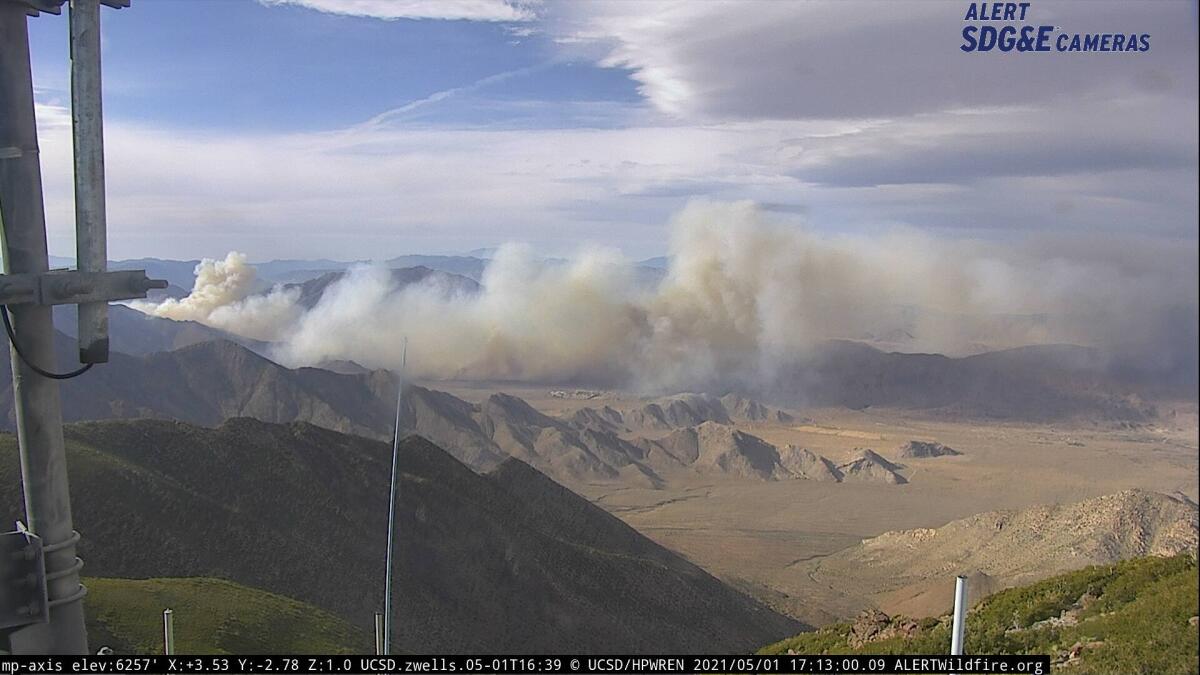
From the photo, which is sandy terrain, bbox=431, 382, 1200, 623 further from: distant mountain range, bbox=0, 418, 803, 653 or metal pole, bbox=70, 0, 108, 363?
metal pole, bbox=70, 0, 108, 363

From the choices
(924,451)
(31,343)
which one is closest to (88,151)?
(31,343)

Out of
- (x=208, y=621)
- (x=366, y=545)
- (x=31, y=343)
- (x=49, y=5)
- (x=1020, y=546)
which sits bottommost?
(x=1020, y=546)

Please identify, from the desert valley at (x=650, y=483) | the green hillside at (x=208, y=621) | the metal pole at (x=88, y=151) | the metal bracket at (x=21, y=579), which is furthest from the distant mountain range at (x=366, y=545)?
the metal pole at (x=88, y=151)

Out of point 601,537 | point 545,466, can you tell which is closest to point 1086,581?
point 601,537

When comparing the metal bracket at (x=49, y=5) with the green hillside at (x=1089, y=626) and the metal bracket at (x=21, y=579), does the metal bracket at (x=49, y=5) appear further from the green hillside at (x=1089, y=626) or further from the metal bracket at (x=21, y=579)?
the green hillside at (x=1089, y=626)

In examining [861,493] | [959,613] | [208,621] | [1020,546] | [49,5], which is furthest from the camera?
[861,493]

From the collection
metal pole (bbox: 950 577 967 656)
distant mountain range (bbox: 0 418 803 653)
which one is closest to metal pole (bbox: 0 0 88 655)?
metal pole (bbox: 950 577 967 656)

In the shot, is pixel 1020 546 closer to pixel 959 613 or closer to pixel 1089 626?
pixel 1089 626
